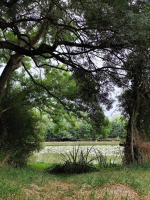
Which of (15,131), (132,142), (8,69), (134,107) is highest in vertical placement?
(8,69)

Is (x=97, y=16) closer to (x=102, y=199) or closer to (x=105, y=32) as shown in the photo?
(x=105, y=32)

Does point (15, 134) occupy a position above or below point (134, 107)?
below

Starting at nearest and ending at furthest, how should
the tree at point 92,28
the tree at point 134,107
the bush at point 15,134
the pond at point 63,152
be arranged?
1. the tree at point 92,28
2. the tree at point 134,107
3. the bush at point 15,134
4. the pond at point 63,152

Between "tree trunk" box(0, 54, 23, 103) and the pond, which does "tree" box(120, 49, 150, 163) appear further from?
"tree trunk" box(0, 54, 23, 103)

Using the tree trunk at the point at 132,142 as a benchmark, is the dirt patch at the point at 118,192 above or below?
below

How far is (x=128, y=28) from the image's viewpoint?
371 cm

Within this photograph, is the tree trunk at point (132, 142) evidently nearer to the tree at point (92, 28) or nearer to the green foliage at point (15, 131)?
the tree at point (92, 28)

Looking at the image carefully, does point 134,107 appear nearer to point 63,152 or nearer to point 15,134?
point 15,134

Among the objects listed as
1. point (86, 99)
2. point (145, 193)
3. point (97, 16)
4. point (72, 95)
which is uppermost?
point (97, 16)

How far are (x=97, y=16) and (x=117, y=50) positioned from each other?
101 centimetres

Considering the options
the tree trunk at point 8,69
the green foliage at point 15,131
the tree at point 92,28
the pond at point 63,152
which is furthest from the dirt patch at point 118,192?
the tree trunk at point 8,69

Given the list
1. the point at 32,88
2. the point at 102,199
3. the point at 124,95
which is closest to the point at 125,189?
the point at 102,199

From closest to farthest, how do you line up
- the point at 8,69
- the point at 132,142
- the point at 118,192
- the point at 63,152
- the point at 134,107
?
the point at 118,192
the point at 8,69
the point at 132,142
the point at 134,107
the point at 63,152

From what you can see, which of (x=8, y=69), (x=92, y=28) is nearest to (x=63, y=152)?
(x=8, y=69)
